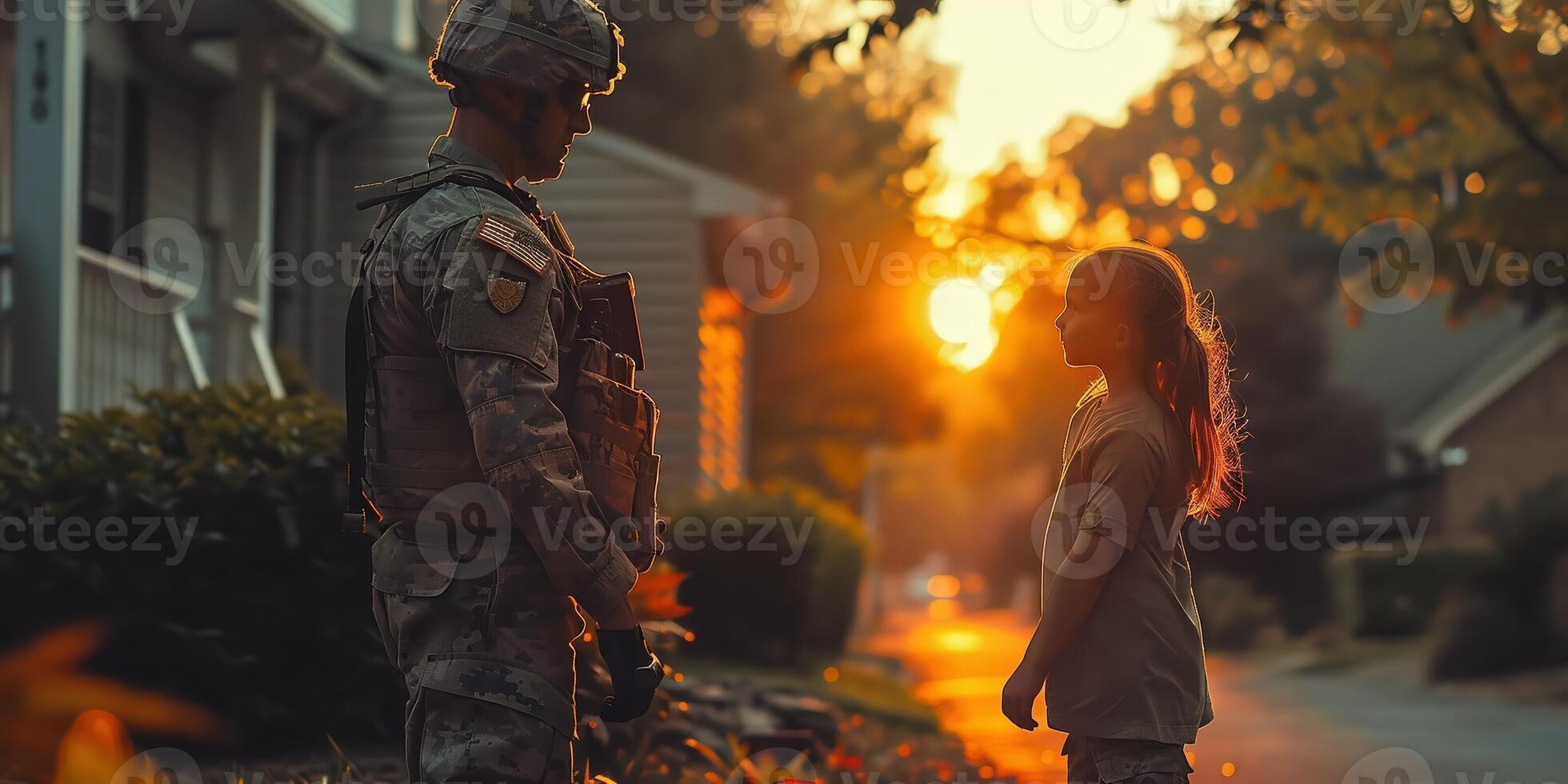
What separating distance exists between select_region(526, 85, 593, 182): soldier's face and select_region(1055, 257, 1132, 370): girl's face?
1.20m

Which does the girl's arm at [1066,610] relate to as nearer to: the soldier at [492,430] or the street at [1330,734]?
the soldier at [492,430]

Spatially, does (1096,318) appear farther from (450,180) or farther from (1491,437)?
(1491,437)

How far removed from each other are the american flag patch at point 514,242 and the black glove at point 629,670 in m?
0.72

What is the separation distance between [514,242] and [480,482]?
0.48m

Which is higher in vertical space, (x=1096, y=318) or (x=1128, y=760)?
(x=1096, y=318)

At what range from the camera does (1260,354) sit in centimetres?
2986

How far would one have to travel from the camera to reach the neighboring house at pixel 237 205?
31.1 feet

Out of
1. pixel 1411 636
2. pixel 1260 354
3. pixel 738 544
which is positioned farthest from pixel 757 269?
pixel 1260 354

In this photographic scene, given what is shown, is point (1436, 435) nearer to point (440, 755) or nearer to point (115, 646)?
point (115, 646)

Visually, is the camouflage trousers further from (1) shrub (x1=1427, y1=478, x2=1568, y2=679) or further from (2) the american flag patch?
(1) shrub (x1=1427, y1=478, x2=1568, y2=679)

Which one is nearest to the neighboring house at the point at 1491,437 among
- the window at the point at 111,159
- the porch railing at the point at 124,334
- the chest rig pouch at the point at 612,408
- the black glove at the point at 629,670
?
the window at the point at 111,159

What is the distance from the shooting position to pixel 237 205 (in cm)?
1269

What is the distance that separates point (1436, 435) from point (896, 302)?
9.85 metres

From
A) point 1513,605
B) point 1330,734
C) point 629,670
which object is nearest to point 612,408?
point 629,670
